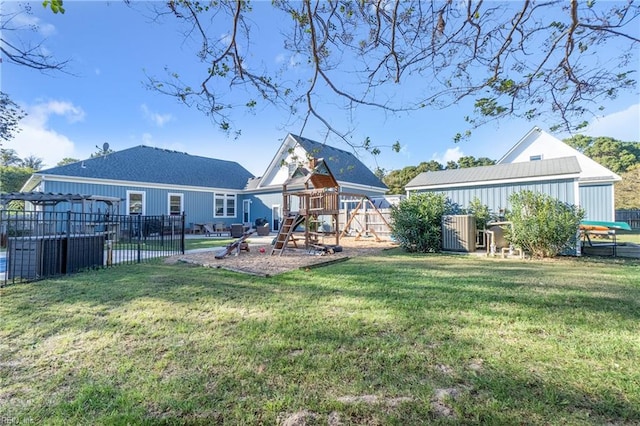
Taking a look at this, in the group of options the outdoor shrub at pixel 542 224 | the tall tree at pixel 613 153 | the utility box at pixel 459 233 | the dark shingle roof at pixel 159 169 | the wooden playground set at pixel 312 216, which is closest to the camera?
the outdoor shrub at pixel 542 224

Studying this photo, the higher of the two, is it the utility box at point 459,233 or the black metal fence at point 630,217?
the black metal fence at point 630,217

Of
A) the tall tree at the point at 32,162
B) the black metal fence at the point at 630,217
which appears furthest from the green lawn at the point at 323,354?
the tall tree at the point at 32,162

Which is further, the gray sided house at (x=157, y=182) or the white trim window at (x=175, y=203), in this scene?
the white trim window at (x=175, y=203)

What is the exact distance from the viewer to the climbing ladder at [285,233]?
960 cm

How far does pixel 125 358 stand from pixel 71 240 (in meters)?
5.26

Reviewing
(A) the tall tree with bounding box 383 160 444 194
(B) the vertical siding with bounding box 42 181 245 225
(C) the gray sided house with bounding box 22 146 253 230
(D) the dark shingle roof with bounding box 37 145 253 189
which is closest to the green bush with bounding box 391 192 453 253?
(B) the vertical siding with bounding box 42 181 245 225

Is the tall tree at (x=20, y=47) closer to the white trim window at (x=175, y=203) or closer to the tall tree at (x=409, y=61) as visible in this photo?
the tall tree at (x=409, y=61)

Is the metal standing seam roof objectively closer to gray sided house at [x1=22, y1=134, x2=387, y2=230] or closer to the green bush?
the green bush

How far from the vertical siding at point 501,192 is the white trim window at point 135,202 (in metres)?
16.4

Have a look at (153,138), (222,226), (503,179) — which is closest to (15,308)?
(503,179)

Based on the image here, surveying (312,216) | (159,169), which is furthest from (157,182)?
(312,216)

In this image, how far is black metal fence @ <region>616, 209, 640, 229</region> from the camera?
Answer: 74.4ft

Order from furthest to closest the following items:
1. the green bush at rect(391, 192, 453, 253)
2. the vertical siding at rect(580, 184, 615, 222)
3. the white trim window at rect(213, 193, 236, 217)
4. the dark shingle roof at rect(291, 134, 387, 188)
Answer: the white trim window at rect(213, 193, 236, 217) < the dark shingle roof at rect(291, 134, 387, 188) < the vertical siding at rect(580, 184, 615, 222) < the green bush at rect(391, 192, 453, 253)

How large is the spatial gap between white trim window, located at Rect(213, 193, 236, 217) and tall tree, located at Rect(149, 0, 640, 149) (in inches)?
680
